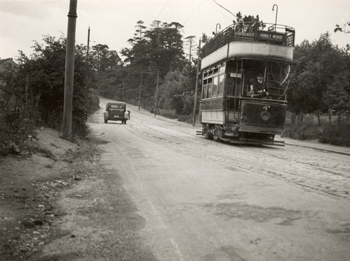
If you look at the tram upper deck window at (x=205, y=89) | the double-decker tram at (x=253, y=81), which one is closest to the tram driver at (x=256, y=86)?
the double-decker tram at (x=253, y=81)

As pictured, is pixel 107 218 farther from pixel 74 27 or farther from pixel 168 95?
pixel 168 95

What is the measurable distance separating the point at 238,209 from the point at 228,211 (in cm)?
20

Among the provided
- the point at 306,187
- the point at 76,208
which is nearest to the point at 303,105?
the point at 306,187

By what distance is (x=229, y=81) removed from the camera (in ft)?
60.5

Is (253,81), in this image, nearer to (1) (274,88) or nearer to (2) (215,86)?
(1) (274,88)

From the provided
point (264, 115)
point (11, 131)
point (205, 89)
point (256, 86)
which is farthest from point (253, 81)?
point (11, 131)

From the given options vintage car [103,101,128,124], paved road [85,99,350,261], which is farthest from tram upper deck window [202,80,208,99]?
vintage car [103,101,128,124]

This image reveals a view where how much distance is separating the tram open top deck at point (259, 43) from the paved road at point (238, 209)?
26.3 feet

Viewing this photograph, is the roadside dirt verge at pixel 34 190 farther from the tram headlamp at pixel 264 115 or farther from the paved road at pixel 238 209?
the tram headlamp at pixel 264 115

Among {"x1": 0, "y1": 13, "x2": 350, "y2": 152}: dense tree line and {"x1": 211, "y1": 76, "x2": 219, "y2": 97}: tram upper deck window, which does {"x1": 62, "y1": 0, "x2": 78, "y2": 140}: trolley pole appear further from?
{"x1": 211, "y1": 76, "x2": 219, "y2": 97}: tram upper deck window

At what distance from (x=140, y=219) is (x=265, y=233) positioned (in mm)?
1660

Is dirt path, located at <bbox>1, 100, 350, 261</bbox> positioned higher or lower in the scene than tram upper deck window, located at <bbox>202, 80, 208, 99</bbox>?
lower

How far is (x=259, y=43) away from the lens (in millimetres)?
17547

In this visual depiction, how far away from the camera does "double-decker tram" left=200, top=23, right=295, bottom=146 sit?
17.7 meters
